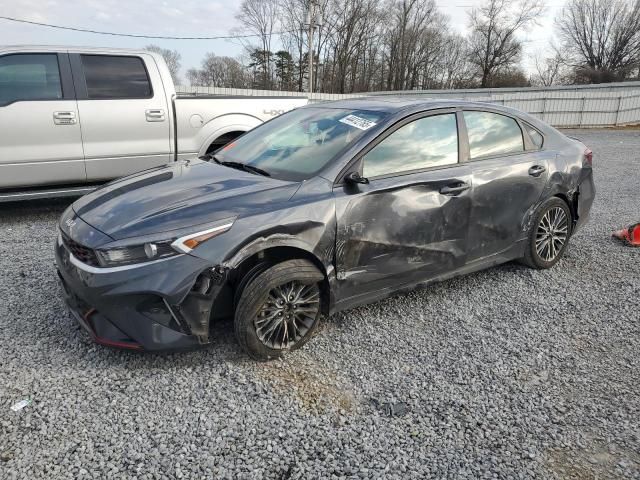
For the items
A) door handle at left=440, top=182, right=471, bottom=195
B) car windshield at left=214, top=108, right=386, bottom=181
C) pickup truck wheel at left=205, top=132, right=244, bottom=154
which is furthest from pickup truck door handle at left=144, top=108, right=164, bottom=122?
door handle at left=440, top=182, right=471, bottom=195

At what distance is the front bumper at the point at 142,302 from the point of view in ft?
8.06

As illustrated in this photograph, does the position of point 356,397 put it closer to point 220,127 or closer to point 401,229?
point 401,229

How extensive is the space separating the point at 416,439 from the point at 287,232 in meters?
1.31

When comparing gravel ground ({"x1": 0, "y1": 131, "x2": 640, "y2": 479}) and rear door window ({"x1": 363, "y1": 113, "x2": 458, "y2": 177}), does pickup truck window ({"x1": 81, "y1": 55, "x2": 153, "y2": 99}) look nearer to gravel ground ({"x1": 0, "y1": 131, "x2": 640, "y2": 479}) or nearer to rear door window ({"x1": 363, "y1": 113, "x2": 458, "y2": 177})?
gravel ground ({"x1": 0, "y1": 131, "x2": 640, "y2": 479})

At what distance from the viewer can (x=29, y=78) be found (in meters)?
5.23

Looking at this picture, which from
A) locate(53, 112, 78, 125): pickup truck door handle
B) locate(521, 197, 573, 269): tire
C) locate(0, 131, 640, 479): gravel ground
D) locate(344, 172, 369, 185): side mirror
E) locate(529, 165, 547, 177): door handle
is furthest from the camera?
locate(53, 112, 78, 125): pickup truck door handle

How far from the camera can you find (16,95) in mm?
5164

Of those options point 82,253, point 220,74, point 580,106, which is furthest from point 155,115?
point 220,74

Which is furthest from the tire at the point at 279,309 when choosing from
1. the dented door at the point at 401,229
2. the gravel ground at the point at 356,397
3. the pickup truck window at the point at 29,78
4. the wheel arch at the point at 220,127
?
the pickup truck window at the point at 29,78

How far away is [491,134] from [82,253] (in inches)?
125

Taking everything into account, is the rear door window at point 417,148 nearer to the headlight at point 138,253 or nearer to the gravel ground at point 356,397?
the gravel ground at point 356,397

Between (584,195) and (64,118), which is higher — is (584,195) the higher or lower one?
the lower one

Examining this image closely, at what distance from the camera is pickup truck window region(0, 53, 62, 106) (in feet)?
16.8

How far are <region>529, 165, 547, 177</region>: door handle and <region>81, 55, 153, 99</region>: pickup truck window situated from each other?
14.8ft
